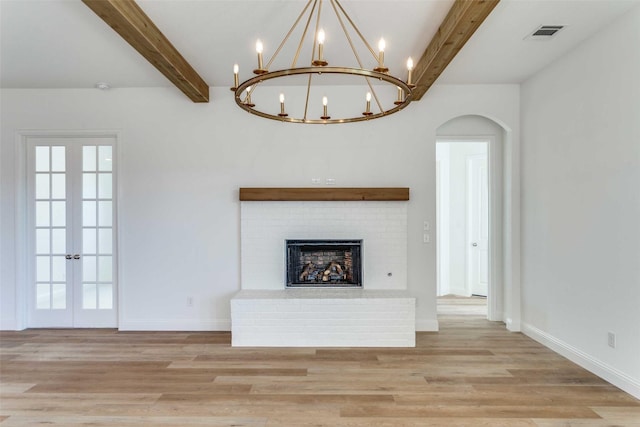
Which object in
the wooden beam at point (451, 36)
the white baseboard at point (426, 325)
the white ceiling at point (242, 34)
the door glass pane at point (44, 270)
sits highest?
the white ceiling at point (242, 34)

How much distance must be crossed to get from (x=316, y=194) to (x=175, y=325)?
7.26 feet

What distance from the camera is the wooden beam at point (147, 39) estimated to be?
2.25 m

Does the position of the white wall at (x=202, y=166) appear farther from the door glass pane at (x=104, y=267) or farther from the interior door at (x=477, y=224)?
the interior door at (x=477, y=224)

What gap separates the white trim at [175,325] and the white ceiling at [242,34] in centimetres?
270

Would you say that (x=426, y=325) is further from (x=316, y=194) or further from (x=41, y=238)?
(x=41, y=238)

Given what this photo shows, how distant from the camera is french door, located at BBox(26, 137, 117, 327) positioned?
415 centimetres

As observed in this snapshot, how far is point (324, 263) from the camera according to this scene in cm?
403

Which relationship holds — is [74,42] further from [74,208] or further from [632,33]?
[632,33]

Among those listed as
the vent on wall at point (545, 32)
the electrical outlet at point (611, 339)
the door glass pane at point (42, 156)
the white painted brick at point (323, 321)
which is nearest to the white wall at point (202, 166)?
the door glass pane at point (42, 156)

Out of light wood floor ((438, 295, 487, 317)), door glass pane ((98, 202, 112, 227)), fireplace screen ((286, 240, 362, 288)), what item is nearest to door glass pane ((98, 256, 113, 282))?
door glass pane ((98, 202, 112, 227))

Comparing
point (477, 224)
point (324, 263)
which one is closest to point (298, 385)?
point (324, 263)

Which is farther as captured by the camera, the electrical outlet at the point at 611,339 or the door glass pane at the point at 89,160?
the door glass pane at the point at 89,160

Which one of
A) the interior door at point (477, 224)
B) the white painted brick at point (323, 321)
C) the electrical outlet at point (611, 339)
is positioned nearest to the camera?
the electrical outlet at point (611, 339)

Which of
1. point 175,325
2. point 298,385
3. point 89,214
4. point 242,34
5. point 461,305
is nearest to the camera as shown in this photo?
point 298,385
